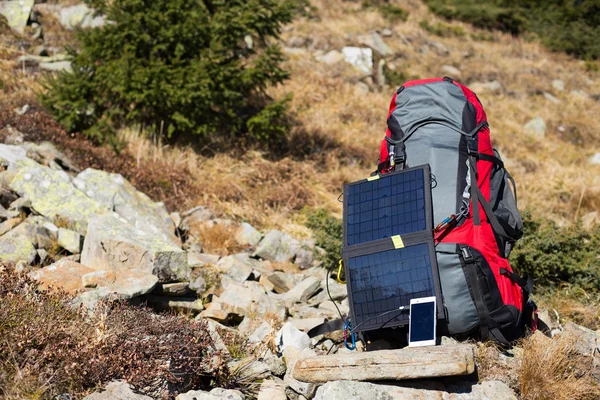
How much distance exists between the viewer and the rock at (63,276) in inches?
167

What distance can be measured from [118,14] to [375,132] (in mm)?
5096

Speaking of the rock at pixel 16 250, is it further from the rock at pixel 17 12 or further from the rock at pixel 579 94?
the rock at pixel 579 94

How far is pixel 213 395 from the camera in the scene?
3.26 m

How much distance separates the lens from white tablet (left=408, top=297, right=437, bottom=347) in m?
3.53

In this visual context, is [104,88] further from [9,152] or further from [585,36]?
[585,36]

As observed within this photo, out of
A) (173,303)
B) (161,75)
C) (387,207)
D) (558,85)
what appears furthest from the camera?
(558,85)

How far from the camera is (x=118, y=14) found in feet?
28.1

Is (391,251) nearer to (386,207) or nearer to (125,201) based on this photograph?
(386,207)

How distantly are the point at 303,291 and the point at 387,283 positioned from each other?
1.59m

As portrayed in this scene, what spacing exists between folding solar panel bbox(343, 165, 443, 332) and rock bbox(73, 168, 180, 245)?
2.67 meters

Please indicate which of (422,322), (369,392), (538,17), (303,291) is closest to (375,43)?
(538,17)

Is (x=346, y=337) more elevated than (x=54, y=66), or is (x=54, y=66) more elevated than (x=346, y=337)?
(x=54, y=66)

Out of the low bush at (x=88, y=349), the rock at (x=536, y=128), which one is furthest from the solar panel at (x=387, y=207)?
the rock at (x=536, y=128)

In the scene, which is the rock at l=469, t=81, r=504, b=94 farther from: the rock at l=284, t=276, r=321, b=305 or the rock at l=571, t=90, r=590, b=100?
the rock at l=284, t=276, r=321, b=305
